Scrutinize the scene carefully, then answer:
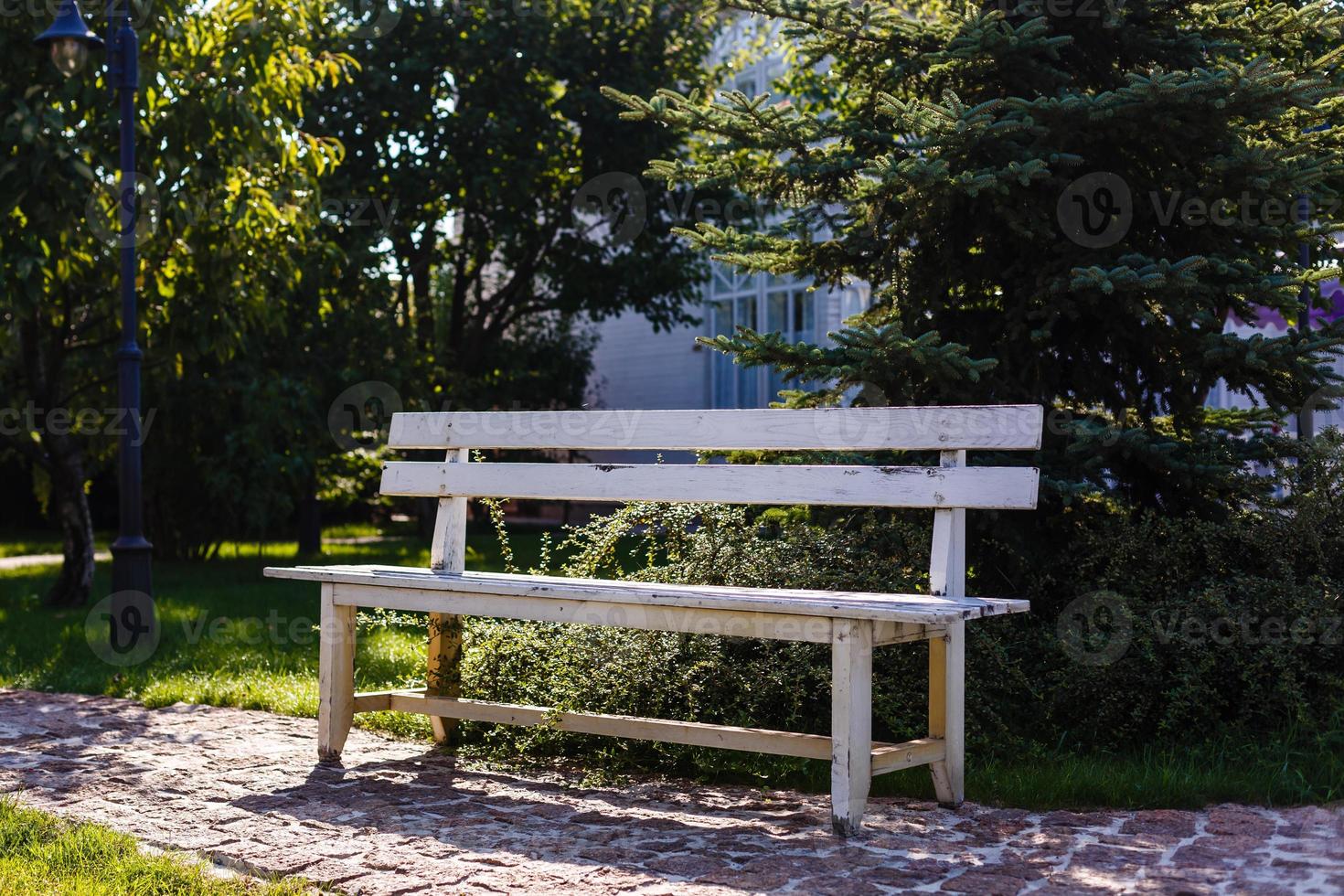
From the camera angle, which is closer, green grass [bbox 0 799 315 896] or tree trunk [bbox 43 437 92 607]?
green grass [bbox 0 799 315 896]

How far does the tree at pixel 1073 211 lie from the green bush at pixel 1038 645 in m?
0.39

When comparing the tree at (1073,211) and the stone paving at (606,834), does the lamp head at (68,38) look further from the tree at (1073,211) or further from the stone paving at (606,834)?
the stone paving at (606,834)

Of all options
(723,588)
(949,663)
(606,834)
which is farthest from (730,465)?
(606,834)

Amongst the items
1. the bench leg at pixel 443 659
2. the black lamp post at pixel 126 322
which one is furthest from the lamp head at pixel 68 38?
the bench leg at pixel 443 659

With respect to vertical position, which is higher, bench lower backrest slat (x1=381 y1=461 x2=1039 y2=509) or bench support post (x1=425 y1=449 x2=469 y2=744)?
bench lower backrest slat (x1=381 y1=461 x2=1039 y2=509)

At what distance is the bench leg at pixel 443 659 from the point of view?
5660 millimetres

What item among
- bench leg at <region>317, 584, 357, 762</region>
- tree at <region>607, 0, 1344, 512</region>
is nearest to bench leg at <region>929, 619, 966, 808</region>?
tree at <region>607, 0, 1344, 512</region>

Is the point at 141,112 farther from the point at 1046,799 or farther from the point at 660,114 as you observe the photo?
the point at 1046,799

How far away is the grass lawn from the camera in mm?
4605

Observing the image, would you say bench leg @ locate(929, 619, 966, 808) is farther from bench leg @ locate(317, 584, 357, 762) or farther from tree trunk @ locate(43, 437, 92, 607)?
tree trunk @ locate(43, 437, 92, 607)

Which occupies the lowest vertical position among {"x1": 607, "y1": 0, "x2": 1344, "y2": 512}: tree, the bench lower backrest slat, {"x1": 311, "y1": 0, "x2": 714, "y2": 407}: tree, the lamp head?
the bench lower backrest slat

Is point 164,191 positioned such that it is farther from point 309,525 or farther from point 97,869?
point 309,525

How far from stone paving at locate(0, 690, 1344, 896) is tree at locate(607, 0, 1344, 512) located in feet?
6.19

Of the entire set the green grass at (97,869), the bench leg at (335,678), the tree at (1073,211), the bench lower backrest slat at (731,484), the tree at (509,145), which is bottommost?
the green grass at (97,869)
